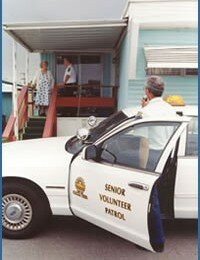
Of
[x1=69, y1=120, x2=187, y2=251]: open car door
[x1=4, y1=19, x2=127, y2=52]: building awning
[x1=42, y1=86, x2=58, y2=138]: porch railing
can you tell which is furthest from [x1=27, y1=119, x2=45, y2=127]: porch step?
[x1=69, y1=120, x2=187, y2=251]: open car door

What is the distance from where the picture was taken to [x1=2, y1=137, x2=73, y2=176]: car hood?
4398 mm

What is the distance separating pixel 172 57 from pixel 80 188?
5.53 meters

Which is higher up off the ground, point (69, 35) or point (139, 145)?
point (69, 35)

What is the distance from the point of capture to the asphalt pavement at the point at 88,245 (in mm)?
4102

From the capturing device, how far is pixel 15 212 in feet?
14.6

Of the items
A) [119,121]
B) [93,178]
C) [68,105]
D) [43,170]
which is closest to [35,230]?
[43,170]

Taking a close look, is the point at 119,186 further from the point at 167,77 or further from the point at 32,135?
the point at 32,135

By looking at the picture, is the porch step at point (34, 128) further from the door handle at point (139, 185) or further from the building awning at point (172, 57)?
the door handle at point (139, 185)

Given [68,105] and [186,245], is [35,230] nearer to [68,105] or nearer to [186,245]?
[186,245]

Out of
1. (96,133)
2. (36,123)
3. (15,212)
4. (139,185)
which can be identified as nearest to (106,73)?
(36,123)

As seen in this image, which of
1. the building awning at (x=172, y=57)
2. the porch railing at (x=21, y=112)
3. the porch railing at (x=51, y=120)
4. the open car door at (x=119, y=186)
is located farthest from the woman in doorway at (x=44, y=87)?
the open car door at (x=119, y=186)

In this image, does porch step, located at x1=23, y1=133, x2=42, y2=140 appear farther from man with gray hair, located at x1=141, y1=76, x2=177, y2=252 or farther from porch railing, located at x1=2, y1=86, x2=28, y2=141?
man with gray hair, located at x1=141, y1=76, x2=177, y2=252

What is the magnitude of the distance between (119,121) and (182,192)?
1046 millimetres

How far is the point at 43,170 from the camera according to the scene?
438 cm
